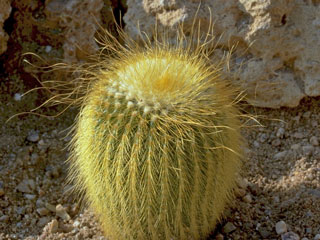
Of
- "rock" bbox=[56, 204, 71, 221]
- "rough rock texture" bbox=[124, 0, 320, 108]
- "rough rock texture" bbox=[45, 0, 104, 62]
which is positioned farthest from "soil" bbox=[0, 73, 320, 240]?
"rough rock texture" bbox=[45, 0, 104, 62]

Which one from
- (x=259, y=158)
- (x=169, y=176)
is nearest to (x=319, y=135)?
(x=259, y=158)

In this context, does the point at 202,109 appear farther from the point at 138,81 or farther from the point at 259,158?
the point at 259,158

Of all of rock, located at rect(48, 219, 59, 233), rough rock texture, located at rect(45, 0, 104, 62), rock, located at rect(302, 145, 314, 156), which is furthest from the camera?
rough rock texture, located at rect(45, 0, 104, 62)

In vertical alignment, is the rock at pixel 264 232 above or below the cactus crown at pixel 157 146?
below

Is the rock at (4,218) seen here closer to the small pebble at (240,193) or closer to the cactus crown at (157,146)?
the cactus crown at (157,146)

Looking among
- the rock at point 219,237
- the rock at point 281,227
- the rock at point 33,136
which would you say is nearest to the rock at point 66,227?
the rock at point 33,136

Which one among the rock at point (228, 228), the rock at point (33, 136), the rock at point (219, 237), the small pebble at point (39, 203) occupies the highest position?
the rock at point (228, 228)

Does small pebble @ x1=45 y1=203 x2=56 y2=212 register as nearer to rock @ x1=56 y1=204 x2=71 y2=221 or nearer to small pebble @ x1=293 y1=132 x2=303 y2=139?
rock @ x1=56 y1=204 x2=71 y2=221

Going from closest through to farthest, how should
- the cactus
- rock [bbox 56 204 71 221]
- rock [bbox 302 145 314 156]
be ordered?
the cactus < rock [bbox 56 204 71 221] < rock [bbox 302 145 314 156]

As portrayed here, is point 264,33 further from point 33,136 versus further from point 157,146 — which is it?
point 33,136
